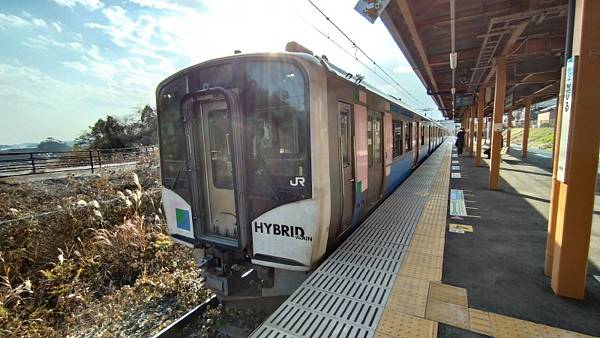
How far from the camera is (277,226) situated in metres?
2.87

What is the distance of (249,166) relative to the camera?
301 cm

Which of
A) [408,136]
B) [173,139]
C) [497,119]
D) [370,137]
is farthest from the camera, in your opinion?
[408,136]

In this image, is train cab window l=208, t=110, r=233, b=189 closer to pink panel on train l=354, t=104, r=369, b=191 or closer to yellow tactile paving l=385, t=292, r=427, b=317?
pink panel on train l=354, t=104, r=369, b=191

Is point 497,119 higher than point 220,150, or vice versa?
point 497,119

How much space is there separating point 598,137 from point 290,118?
2621mm

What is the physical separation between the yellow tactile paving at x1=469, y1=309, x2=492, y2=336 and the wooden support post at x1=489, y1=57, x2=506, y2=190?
634 centimetres

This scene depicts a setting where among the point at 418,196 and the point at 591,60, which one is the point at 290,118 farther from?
the point at 418,196

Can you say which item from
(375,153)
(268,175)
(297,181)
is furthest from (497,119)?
(268,175)

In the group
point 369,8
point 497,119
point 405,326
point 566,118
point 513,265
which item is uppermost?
point 369,8

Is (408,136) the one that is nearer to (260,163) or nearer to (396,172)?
(396,172)

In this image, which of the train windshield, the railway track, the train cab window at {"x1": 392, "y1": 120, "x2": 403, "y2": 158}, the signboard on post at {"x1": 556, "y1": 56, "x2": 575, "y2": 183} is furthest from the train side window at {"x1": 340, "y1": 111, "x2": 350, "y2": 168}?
the train cab window at {"x1": 392, "y1": 120, "x2": 403, "y2": 158}

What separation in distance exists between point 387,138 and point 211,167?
12.4ft

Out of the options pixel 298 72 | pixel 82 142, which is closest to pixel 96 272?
pixel 298 72

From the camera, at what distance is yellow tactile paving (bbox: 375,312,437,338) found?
6.92ft
